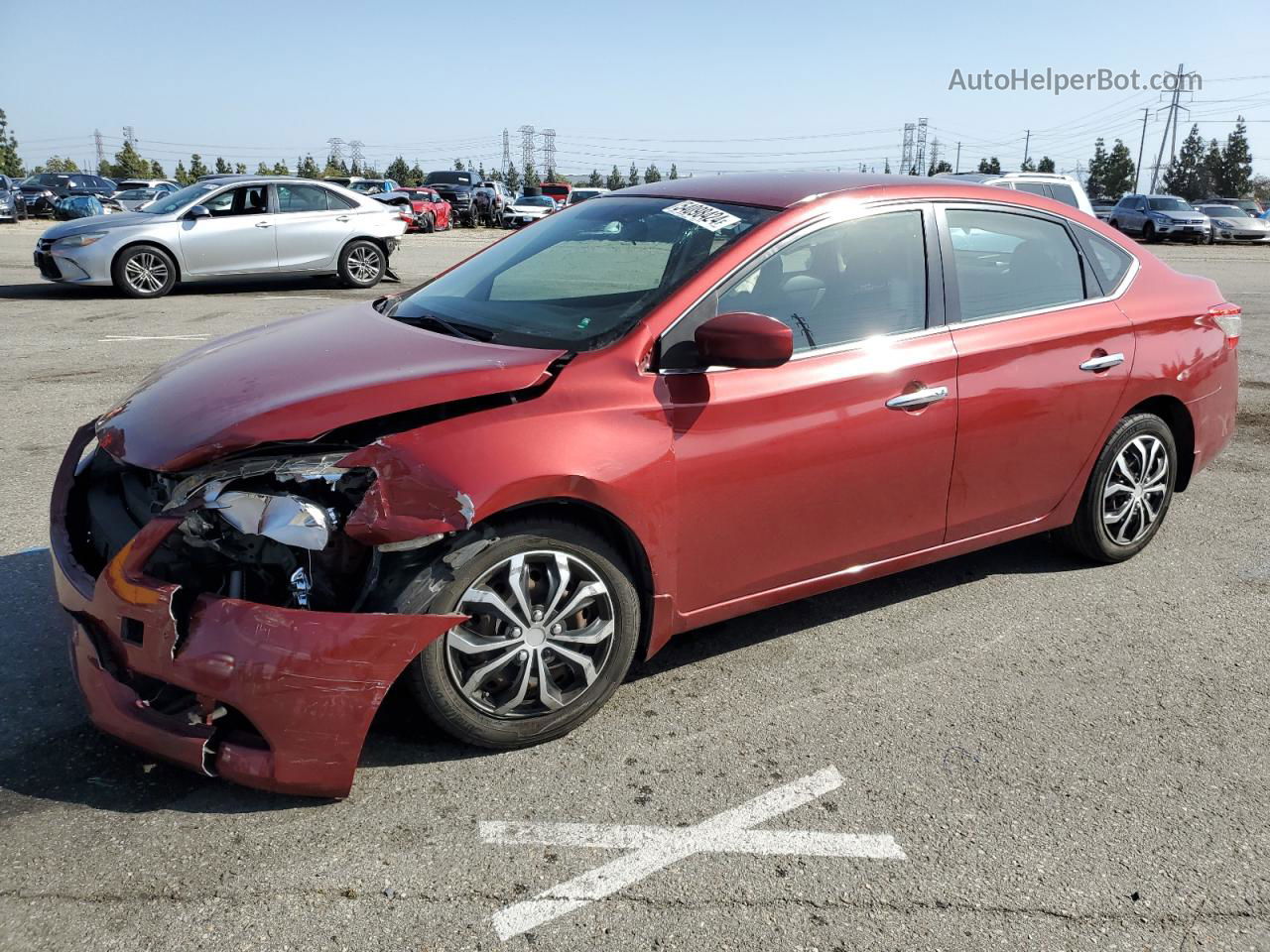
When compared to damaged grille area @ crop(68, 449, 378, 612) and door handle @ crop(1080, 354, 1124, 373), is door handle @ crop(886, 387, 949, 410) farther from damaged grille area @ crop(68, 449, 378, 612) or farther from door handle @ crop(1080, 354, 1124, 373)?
damaged grille area @ crop(68, 449, 378, 612)

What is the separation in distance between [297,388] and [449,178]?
133ft

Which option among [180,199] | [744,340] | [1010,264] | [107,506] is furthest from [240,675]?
[180,199]

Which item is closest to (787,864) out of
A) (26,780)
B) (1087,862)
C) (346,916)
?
(1087,862)

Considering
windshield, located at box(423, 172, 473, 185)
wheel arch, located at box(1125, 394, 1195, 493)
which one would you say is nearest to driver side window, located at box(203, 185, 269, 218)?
wheel arch, located at box(1125, 394, 1195, 493)

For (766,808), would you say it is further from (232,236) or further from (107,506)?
(232,236)

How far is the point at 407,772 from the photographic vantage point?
3002 millimetres

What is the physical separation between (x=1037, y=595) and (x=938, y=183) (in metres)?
1.77

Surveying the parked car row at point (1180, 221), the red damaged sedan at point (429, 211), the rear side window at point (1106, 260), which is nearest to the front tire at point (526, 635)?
the rear side window at point (1106, 260)

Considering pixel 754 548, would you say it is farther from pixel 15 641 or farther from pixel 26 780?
pixel 15 641

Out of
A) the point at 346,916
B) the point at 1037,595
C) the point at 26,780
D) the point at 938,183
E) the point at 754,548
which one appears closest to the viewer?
the point at 346,916

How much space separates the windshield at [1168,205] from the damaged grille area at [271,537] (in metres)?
36.5

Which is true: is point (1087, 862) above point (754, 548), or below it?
below

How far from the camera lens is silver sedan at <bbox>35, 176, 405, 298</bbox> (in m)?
12.8

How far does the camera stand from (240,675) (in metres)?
2.61
